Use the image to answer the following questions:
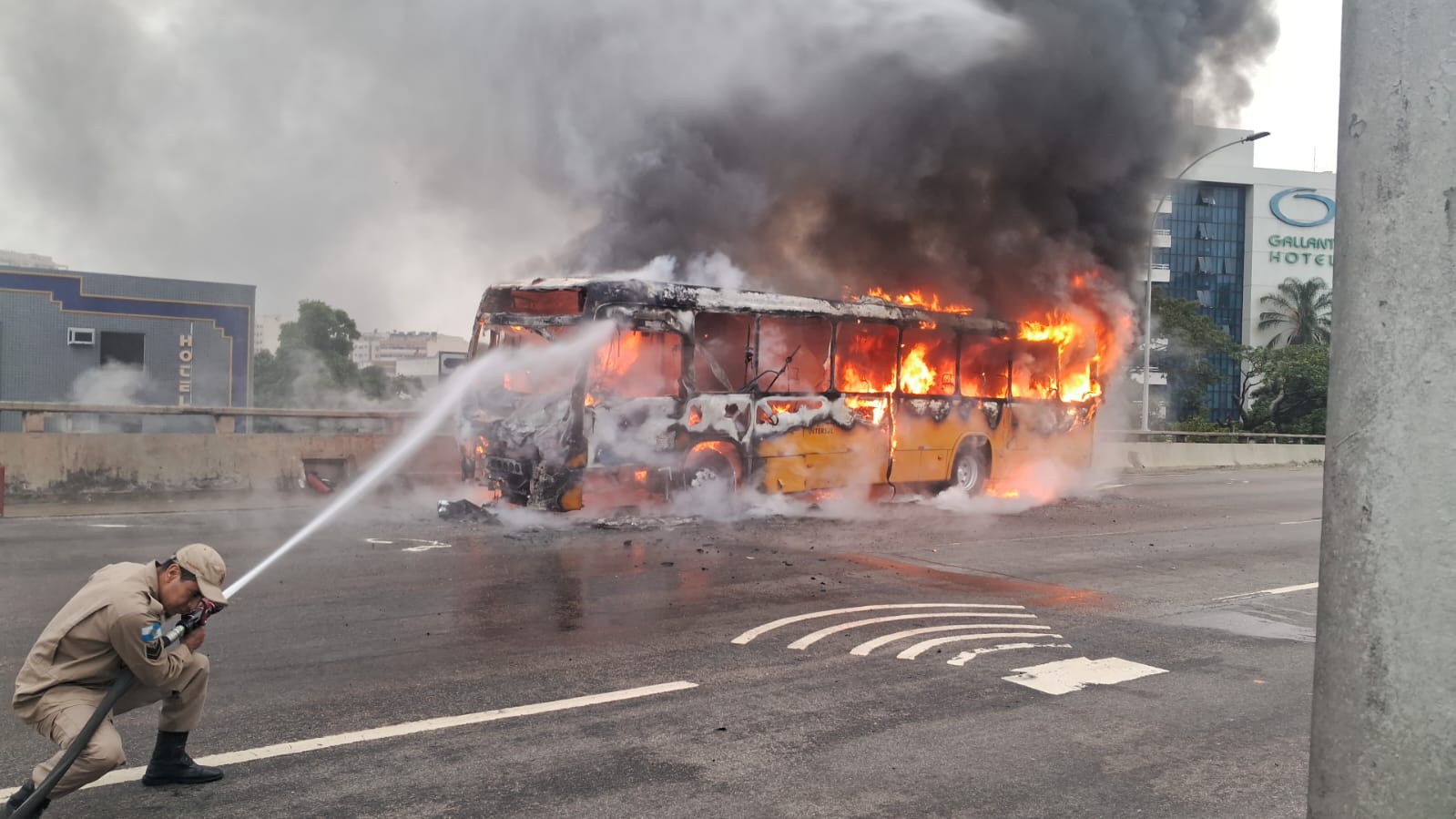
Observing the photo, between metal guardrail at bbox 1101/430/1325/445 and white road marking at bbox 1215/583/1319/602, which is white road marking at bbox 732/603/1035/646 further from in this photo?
metal guardrail at bbox 1101/430/1325/445

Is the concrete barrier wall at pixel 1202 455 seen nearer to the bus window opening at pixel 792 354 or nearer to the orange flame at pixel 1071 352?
the orange flame at pixel 1071 352

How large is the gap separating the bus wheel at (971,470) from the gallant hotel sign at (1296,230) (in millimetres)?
69005

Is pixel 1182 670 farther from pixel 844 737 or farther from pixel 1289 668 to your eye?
pixel 844 737

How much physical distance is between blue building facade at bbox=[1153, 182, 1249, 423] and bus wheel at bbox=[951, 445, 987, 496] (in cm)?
6618

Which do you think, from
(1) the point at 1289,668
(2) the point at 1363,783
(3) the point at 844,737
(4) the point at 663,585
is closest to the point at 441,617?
(4) the point at 663,585

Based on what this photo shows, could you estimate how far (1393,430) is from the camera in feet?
6.40

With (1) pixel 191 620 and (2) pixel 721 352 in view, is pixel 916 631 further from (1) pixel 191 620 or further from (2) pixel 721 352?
(2) pixel 721 352

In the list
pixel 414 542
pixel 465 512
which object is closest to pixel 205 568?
pixel 414 542

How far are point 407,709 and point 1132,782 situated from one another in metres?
3.24

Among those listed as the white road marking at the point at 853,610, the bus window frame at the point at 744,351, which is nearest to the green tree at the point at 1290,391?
the bus window frame at the point at 744,351

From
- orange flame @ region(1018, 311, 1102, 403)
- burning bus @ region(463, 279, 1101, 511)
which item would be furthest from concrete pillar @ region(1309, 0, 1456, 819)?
orange flame @ region(1018, 311, 1102, 403)

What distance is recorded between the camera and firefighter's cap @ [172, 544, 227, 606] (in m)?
3.85

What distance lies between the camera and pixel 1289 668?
6.56m

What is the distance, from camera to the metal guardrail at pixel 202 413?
13.6 m
